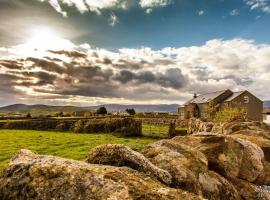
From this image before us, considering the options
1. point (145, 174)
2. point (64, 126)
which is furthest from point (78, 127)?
point (145, 174)

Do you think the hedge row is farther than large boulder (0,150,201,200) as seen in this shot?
Yes

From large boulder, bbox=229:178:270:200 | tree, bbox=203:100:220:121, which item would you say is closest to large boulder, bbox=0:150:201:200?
large boulder, bbox=229:178:270:200

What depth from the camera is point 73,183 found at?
15.9 ft

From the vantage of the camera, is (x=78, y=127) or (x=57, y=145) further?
(x=78, y=127)

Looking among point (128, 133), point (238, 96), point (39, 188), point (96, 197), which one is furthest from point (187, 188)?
point (238, 96)

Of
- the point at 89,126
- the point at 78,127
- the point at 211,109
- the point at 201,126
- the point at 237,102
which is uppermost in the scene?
the point at 237,102

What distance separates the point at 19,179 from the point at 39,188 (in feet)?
1.69

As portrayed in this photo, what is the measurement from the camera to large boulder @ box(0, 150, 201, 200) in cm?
459

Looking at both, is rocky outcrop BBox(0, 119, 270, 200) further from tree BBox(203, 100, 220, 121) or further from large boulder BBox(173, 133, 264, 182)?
tree BBox(203, 100, 220, 121)

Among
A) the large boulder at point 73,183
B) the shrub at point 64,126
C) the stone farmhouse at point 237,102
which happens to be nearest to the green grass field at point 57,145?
the large boulder at point 73,183

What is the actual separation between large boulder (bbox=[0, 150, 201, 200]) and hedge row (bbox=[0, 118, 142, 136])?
4333 cm

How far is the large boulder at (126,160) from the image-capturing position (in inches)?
238

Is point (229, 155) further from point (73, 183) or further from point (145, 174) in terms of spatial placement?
point (73, 183)

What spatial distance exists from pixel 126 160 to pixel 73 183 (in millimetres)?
1596
